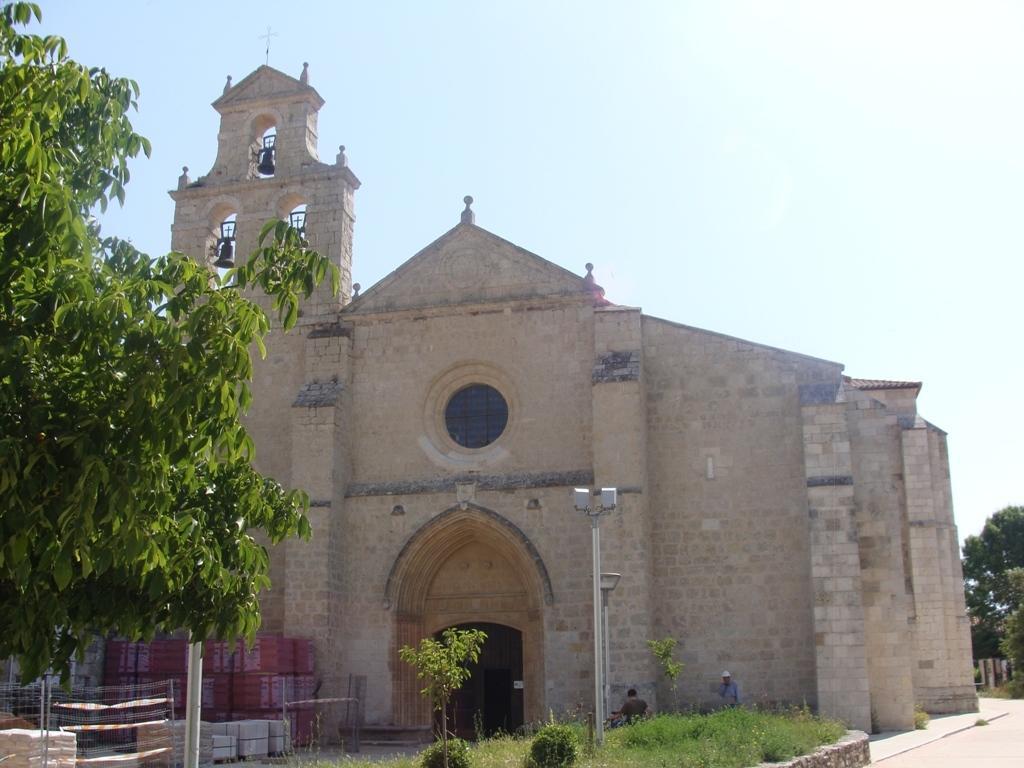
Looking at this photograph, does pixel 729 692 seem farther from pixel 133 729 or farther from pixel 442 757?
pixel 133 729

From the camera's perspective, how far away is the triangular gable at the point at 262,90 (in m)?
21.7

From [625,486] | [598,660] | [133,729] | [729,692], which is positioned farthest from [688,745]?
[133,729]

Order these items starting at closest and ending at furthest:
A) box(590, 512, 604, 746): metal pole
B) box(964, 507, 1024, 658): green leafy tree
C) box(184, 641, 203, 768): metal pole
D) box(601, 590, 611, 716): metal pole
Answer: box(184, 641, 203, 768): metal pole → box(590, 512, 604, 746): metal pole → box(601, 590, 611, 716): metal pole → box(964, 507, 1024, 658): green leafy tree

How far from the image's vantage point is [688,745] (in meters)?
11.4

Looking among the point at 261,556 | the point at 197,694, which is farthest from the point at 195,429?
the point at 197,694

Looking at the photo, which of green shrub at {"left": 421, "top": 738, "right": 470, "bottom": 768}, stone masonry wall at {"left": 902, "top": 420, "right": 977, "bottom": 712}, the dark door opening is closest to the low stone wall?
green shrub at {"left": 421, "top": 738, "right": 470, "bottom": 768}

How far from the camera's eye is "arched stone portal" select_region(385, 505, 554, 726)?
18.3 metres

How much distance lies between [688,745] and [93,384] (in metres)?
8.57

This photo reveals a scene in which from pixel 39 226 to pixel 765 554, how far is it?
15.1 m

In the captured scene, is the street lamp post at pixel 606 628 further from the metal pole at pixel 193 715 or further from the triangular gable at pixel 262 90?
the triangular gable at pixel 262 90

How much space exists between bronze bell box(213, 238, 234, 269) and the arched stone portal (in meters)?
6.76

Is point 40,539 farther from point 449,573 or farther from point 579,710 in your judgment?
point 449,573

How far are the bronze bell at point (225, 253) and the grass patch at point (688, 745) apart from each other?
11430 millimetres

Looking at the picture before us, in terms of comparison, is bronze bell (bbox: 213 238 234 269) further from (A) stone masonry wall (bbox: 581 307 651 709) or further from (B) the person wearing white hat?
(B) the person wearing white hat
